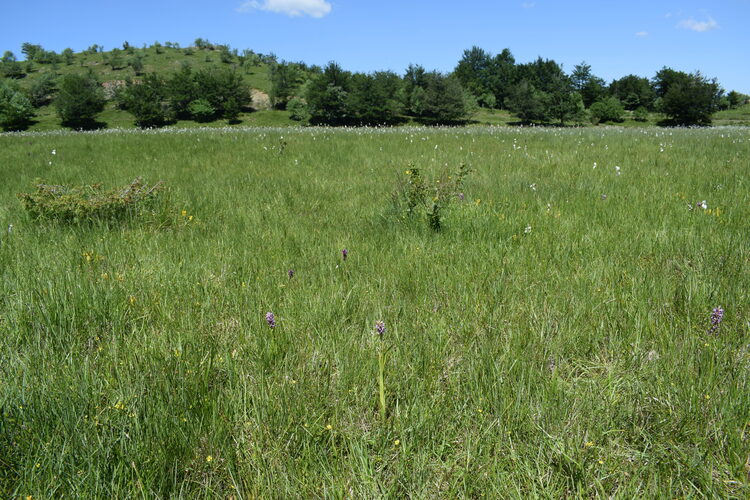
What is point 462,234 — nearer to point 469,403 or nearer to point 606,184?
point 469,403

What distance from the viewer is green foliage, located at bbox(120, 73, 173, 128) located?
244ft

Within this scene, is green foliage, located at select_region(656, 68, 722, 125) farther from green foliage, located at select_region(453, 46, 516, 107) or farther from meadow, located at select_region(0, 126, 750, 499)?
meadow, located at select_region(0, 126, 750, 499)

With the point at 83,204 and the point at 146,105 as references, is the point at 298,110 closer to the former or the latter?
the point at 146,105

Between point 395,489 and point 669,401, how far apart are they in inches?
47.2

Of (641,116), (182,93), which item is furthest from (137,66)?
(641,116)

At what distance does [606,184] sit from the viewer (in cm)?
624

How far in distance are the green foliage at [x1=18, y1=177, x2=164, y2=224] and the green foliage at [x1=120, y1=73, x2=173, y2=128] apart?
8049 cm

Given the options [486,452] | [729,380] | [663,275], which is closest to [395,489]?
[486,452]

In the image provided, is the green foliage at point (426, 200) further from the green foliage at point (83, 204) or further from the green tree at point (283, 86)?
the green tree at point (283, 86)

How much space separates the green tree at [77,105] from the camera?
7212 centimetres

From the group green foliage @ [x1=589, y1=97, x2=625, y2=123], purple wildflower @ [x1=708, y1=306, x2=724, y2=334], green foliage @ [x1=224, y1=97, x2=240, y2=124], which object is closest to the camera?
purple wildflower @ [x1=708, y1=306, x2=724, y2=334]

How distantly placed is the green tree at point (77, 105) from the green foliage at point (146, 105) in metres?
5.58

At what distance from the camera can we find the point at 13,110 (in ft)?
234

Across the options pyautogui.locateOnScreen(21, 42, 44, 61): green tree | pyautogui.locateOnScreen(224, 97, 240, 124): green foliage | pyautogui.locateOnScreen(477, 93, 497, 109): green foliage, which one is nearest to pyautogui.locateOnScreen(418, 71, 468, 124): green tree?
pyautogui.locateOnScreen(477, 93, 497, 109): green foliage
